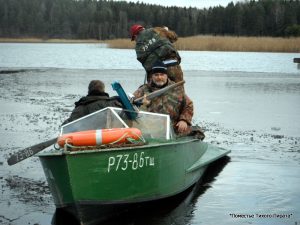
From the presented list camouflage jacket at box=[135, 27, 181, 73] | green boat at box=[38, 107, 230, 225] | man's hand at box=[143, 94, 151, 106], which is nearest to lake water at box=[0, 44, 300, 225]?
green boat at box=[38, 107, 230, 225]

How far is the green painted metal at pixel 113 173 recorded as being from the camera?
661 centimetres

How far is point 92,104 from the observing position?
27.4 ft

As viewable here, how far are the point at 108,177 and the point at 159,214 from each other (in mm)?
1194

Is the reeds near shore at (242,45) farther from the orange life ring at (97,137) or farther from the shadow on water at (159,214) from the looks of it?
the orange life ring at (97,137)

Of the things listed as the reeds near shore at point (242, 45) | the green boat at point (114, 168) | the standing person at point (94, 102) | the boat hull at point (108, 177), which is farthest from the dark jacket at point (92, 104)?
the reeds near shore at point (242, 45)

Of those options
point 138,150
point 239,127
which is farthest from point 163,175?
point 239,127

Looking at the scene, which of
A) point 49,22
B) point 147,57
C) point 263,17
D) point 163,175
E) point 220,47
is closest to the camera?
point 163,175

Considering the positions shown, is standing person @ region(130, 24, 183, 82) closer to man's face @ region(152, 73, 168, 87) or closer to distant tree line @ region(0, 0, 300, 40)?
man's face @ region(152, 73, 168, 87)

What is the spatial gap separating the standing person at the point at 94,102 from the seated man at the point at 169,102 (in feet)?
1.82

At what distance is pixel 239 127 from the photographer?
1455 centimetres

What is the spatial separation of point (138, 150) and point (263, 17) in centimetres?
10668

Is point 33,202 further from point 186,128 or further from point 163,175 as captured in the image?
point 186,128

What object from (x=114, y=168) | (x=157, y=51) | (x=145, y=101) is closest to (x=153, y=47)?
(x=157, y=51)

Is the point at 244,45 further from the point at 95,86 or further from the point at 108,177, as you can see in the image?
the point at 108,177
